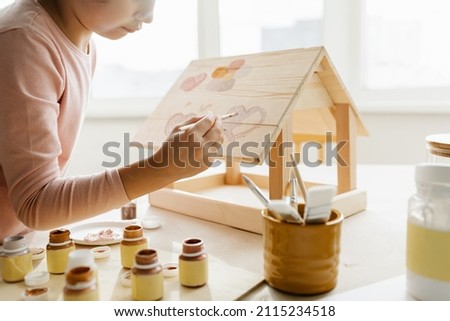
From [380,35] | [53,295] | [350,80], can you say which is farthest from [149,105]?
[53,295]

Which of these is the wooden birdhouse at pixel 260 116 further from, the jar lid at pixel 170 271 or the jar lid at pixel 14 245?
the jar lid at pixel 14 245

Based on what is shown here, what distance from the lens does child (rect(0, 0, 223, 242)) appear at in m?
0.69

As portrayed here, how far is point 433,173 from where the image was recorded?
21.0 inches

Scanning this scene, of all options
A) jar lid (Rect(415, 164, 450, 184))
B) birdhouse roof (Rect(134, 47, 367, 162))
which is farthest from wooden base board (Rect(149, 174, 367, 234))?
jar lid (Rect(415, 164, 450, 184))

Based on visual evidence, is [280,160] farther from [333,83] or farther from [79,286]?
[79,286]

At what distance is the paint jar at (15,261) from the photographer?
62cm

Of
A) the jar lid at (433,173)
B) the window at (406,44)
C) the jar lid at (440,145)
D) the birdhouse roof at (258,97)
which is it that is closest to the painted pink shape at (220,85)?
the birdhouse roof at (258,97)

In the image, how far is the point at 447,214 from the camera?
0.53m

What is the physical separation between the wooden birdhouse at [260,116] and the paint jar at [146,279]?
11.0 inches

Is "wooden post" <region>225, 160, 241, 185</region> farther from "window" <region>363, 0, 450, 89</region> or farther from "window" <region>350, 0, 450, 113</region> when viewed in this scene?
"window" <region>363, 0, 450, 89</region>

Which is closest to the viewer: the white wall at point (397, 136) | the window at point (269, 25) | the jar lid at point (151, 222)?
the jar lid at point (151, 222)
